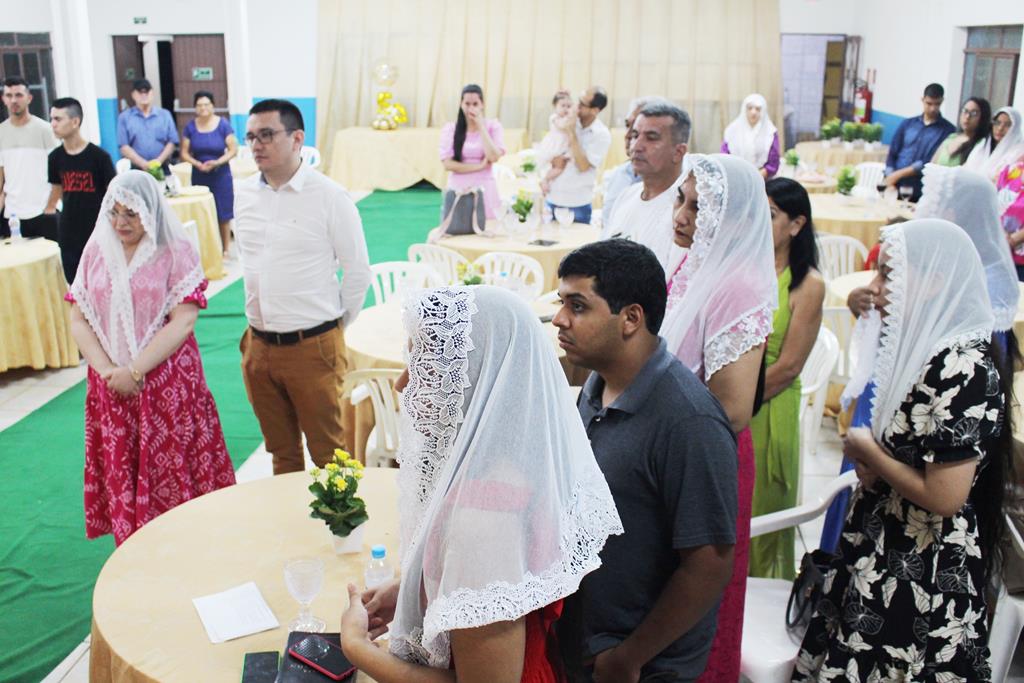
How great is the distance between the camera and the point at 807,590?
2.41 metres

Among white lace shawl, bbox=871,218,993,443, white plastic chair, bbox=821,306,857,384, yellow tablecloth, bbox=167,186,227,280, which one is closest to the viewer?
white lace shawl, bbox=871,218,993,443

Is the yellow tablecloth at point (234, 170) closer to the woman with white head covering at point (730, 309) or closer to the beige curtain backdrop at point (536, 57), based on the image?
the beige curtain backdrop at point (536, 57)

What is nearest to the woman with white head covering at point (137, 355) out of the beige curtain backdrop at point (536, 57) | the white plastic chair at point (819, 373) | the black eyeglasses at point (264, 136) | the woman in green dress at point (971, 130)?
the black eyeglasses at point (264, 136)

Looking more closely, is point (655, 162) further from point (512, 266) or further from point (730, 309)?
point (512, 266)

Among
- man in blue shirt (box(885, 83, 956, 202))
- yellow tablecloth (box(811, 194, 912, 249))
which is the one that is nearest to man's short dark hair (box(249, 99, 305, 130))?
yellow tablecloth (box(811, 194, 912, 249))

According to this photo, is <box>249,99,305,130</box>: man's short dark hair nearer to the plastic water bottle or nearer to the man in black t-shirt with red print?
the plastic water bottle

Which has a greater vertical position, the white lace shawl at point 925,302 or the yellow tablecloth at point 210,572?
the white lace shawl at point 925,302

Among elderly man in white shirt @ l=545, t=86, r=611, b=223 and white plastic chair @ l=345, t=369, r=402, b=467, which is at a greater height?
elderly man in white shirt @ l=545, t=86, r=611, b=223

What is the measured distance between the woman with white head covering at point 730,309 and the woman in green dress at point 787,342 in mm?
499

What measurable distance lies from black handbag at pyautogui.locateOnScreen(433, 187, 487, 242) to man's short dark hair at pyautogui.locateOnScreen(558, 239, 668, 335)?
418cm

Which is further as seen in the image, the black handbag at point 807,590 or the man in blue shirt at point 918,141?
the man in blue shirt at point 918,141

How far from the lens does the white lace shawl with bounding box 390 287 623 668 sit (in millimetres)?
1353

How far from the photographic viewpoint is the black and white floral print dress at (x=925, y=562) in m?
1.99

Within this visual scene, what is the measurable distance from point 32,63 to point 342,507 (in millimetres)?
11120
